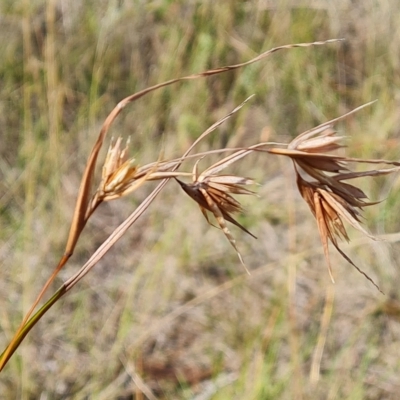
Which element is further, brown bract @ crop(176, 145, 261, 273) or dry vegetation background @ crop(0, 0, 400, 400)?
dry vegetation background @ crop(0, 0, 400, 400)

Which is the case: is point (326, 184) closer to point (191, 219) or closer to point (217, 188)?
point (217, 188)

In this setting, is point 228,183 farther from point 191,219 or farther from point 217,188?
point 191,219

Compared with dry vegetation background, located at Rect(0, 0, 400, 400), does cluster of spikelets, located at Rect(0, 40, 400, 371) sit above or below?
above

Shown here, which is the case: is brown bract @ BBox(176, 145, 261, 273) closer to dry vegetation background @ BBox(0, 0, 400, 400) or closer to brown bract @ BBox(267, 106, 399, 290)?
brown bract @ BBox(267, 106, 399, 290)

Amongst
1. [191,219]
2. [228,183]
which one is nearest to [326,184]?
[228,183]

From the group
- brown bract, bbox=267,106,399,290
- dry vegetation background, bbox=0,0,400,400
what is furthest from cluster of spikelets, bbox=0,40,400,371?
dry vegetation background, bbox=0,0,400,400

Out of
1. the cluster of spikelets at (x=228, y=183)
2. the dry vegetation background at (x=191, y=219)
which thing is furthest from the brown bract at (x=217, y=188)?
the dry vegetation background at (x=191, y=219)

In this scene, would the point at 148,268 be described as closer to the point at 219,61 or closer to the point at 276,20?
the point at 219,61

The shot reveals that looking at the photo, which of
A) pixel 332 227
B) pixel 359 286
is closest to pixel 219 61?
pixel 359 286

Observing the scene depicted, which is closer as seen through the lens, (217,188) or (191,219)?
(217,188)

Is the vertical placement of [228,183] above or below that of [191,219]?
above
